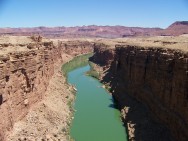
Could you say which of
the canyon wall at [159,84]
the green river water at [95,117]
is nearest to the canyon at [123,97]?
the canyon wall at [159,84]

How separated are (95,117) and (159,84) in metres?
7.55

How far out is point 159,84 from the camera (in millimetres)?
29109

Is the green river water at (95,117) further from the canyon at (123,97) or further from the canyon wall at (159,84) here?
the canyon wall at (159,84)

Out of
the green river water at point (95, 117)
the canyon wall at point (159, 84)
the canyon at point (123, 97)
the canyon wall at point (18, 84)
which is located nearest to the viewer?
the canyon wall at point (18, 84)

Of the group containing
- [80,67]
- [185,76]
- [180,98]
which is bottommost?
[80,67]

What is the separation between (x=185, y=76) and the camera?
75.8 feet

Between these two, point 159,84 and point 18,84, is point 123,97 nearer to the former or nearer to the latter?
point 159,84

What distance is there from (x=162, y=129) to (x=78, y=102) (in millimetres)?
14385

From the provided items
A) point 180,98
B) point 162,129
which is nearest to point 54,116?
point 162,129

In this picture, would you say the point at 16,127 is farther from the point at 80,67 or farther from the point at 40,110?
the point at 80,67

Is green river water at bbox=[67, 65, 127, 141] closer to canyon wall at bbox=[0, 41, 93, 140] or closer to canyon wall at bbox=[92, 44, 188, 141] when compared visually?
canyon wall at bbox=[92, 44, 188, 141]

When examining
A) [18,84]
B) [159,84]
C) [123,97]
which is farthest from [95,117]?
[18,84]

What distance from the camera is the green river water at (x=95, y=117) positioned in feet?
89.9

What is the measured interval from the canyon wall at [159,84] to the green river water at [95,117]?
1837mm
